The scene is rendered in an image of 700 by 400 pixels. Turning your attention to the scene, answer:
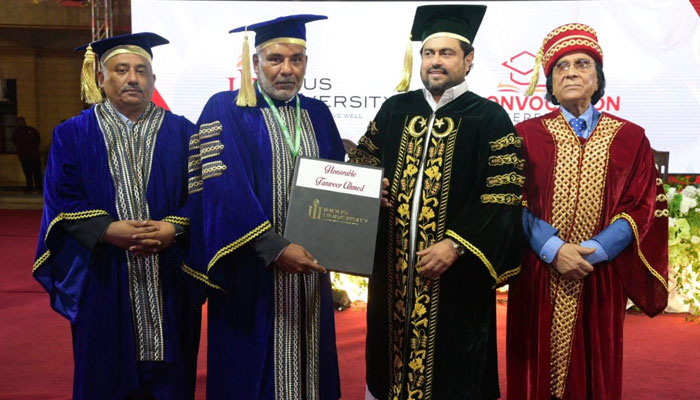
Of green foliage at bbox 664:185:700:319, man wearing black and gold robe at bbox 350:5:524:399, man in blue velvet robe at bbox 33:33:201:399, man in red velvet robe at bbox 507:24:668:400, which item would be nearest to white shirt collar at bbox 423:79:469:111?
man wearing black and gold robe at bbox 350:5:524:399

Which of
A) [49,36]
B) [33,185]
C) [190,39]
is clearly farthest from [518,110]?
[33,185]

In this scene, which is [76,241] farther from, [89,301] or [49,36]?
[49,36]

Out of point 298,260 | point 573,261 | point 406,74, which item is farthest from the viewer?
point 406,74

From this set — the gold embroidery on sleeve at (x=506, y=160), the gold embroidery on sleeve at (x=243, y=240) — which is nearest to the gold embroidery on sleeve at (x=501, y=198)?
the gold embroidery on sleeve at (x=506, y=160)

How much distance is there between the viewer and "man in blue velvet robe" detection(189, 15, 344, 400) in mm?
2525

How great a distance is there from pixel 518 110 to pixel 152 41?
4.72 meters

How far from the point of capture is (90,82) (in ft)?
9.76

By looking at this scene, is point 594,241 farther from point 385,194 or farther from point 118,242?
point 118,242

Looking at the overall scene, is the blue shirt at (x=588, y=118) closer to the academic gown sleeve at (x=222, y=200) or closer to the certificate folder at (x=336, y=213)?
the certificate folder at (x=336, y=213)

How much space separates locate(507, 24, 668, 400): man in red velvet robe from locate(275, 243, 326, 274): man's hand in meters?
0.87

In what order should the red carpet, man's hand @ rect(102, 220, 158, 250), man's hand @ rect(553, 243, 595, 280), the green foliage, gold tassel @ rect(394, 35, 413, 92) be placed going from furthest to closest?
the green foliage < the red carpet < gold tassel @ rect(394, 35, 413, 92) < man's hand @ rect(102, 220, 158, 250) < man's hand @ rect(553, 243, 595, 280)

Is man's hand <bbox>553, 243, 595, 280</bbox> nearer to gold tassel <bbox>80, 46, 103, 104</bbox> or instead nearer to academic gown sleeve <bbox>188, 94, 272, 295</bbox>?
academic gown sleeve <bbox>188, 94, 272, 295</bbox>

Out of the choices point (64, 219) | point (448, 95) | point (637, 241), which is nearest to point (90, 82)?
point (64, 219)

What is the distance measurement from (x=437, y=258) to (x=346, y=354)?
7.27 ft
